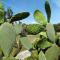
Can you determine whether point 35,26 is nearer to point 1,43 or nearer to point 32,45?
point 32,45

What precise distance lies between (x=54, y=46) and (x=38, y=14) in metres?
0.35

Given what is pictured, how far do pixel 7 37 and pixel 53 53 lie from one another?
46 cm

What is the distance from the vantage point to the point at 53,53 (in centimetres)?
238

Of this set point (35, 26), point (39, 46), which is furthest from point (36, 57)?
point (35, 26)

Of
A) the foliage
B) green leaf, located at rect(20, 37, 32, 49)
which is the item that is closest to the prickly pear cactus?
the foliage

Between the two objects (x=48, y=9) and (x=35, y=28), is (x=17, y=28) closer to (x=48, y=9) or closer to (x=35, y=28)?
(x=35, y=28)

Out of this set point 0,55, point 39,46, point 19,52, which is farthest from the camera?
point 19,52

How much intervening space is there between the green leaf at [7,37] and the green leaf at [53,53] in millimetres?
339

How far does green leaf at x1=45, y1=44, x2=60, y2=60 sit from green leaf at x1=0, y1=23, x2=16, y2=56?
0.34m

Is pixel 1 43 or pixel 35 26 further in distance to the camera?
pixel 35 26

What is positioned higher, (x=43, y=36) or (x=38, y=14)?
(x=38, y=14)

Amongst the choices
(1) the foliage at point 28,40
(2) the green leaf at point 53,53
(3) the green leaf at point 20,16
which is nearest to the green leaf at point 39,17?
(1) the foliage at point 28,40

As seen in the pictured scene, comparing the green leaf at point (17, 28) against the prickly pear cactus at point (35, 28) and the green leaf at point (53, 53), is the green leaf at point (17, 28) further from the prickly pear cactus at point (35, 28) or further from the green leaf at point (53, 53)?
the green leaf at point (53, 53)

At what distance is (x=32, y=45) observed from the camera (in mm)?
2410
